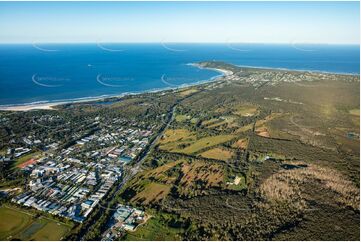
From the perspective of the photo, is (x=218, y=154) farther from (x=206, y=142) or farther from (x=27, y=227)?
(x=27, y=227)

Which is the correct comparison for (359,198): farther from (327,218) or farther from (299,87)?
(299,87)

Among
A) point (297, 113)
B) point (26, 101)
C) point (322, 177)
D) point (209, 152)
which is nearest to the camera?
point (322, 177)

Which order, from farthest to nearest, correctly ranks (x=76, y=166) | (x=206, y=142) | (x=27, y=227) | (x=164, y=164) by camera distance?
(x=206, y=142) < (x=164, y=164) < (x=76, y=166) < (x=27, y=227)

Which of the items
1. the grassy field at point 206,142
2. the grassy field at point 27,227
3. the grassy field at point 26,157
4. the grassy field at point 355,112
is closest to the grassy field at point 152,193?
the grassy field at point 27,227

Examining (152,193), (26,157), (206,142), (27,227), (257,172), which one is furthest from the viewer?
(206,142)

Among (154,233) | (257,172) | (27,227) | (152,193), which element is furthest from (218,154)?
(27,227)

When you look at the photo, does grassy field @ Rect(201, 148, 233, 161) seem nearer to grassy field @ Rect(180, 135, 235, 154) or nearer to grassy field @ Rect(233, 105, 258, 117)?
grassy field @ Rect(180, 135, 235, 154)

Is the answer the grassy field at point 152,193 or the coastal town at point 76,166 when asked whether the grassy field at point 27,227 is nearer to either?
the coastal town at point 76,166

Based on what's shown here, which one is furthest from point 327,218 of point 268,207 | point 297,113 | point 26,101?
point 26,101
